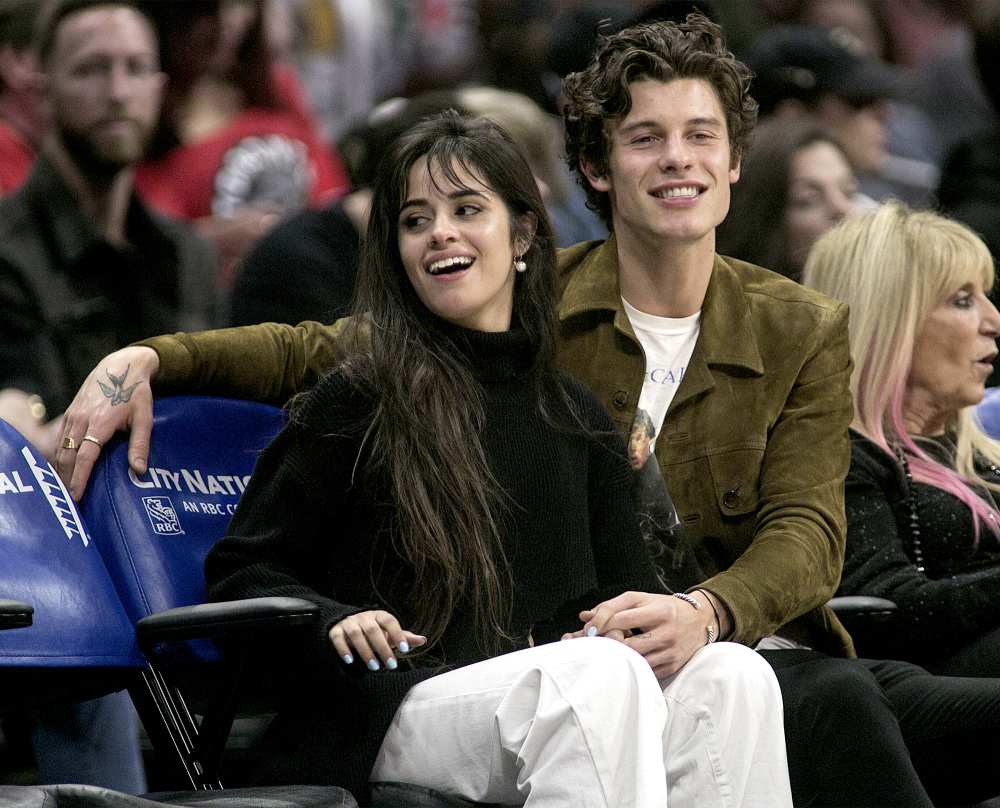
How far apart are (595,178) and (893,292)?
0.68 m

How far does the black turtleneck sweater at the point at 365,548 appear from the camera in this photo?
2520 mm

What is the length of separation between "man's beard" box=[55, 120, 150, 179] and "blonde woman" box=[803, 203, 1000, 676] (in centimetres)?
176

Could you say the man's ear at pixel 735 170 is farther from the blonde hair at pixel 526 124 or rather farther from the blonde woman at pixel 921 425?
the blonde hair at pixel 526 124

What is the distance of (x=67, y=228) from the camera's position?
13.4ft

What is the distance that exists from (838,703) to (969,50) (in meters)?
3.91

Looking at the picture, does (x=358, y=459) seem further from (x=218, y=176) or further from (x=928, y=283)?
(x=218, y=176)

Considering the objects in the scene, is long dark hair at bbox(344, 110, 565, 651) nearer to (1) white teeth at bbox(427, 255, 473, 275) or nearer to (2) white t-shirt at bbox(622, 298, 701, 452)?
(1) white teeth at bbox(427, 255, 473, 275)

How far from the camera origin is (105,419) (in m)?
2.74

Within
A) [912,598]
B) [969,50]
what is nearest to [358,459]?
[912,598]

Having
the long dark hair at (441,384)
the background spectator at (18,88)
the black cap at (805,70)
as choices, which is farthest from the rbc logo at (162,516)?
the black cap at (805,70)

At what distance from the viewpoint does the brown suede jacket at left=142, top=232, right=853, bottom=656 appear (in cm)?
292

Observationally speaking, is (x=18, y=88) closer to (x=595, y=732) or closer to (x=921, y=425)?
(x=921, y=425)

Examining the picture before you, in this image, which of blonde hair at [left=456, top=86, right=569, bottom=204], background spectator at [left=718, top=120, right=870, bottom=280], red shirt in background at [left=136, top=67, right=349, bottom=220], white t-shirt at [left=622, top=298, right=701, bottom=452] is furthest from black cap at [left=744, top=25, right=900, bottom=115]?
white t-shirt at [left=622, top=298, right=701, bottom=452]

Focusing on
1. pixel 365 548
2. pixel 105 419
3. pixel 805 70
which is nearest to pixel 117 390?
pixel 105 419
